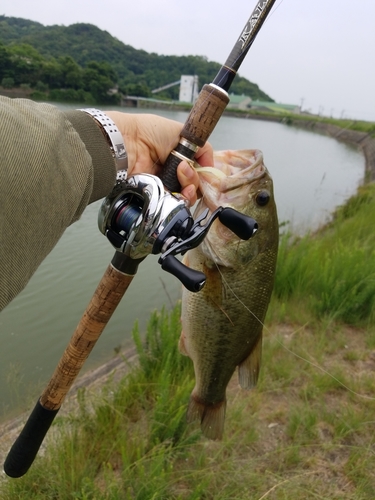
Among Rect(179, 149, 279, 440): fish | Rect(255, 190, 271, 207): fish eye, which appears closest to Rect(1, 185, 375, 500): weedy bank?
Rect(179, 149, 279, 440): fish

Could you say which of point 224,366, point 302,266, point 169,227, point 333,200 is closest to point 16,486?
point 224,366

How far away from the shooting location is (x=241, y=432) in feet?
7.83

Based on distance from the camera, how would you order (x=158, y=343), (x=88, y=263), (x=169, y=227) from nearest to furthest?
(x=169, y=227) → (x=158, y=343) → (x=88, y=263)

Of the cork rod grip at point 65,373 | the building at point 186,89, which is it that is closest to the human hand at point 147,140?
the cork rod grip at point 65,373

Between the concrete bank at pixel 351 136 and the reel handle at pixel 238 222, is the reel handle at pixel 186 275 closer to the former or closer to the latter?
the reel handle at pixel 238 222

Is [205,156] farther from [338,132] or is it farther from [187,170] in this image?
[338,132]

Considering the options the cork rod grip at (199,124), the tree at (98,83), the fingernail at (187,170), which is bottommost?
the tree at (98,83)

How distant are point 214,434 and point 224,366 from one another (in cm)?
35

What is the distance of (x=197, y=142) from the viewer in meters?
1.59

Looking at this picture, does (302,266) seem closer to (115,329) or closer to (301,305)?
(301,305)

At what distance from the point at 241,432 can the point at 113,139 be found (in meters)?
1.90

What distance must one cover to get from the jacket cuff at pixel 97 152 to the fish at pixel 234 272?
18.8 inches

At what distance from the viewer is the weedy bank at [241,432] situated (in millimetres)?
1884

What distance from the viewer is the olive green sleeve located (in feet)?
3.05
